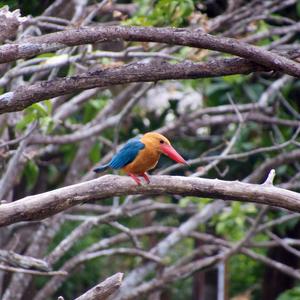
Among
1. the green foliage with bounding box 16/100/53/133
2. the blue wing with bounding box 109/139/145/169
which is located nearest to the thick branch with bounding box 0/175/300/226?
the blue wing with bounding box 109/139/145/169

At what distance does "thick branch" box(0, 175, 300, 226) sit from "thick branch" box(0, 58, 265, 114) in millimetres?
474

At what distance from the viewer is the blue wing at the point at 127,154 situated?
5758 mm

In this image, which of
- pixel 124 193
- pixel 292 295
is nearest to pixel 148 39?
pixel 124 193

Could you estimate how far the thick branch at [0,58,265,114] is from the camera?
4527 millimetres

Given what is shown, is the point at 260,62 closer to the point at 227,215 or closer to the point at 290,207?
the point at 290,207

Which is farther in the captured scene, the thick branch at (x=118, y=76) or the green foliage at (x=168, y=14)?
the green foliage at (x=168, y=14)

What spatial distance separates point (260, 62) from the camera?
4.65m

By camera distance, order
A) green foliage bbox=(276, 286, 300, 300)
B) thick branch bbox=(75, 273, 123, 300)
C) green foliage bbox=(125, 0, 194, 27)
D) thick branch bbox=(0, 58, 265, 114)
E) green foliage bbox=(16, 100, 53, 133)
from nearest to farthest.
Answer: thick branch bbox=(75, 273, 123, 300) < thick branch bbox=(0, 58, 265, 114) < green foliage bbox=(16, 100, 53, 133) < green foliage bbox=(125, 0, 194, 27) < green foliage bbox=(276, 286, 300, 300)

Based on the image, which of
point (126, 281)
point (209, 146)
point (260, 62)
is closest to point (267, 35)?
point (209, 146)

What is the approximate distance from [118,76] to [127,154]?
1258 mm

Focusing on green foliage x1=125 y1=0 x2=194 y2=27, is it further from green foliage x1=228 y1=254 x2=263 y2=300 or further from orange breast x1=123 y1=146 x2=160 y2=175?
green foliage x1=228 y1=254 x2=263 y2=300

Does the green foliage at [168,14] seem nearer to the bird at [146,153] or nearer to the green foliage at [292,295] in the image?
the bird at [146,153]

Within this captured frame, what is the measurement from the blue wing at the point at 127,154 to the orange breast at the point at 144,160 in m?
0.03

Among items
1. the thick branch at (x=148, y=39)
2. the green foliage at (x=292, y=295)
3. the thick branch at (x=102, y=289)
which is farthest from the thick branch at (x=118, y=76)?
the green foliage at (x=292, y=295)
